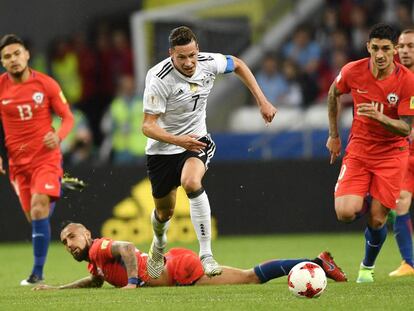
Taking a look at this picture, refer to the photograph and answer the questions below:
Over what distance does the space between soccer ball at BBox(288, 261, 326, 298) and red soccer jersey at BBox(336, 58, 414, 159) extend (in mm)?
1672

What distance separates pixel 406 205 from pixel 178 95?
2.79m

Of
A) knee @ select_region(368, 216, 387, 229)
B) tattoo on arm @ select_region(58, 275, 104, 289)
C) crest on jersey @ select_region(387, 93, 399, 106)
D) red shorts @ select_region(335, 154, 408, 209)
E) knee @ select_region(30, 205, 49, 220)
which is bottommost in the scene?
tattoo on arm @ select_region(58, 275, 104, 289)

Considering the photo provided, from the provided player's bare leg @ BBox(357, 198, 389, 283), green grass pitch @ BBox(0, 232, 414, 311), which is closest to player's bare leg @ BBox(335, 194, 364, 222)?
player's bare leg @ BBox(357, 198, 389, 283)

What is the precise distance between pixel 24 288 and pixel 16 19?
11.8 metres

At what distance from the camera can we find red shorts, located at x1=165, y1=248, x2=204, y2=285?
35.2 feet

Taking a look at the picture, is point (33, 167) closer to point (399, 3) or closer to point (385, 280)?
point (385, 280)

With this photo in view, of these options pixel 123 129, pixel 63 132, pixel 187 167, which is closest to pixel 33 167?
pixel 63 132

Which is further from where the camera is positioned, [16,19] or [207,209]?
[16,19]

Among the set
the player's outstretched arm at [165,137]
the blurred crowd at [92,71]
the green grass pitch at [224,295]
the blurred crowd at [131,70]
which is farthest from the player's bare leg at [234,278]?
the blurred crowd at [92,71]

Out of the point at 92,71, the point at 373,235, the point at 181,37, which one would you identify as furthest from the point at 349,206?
the point at 92,71

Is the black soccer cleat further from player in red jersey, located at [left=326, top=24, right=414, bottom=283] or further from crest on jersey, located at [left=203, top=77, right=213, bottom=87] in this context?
player in red jersey, located at [left=326, top=24, right=414, bottom=283]

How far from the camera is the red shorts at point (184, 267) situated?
10.7 metres

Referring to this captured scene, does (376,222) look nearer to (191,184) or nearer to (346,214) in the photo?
(346,214)

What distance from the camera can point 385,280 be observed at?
423 inches
